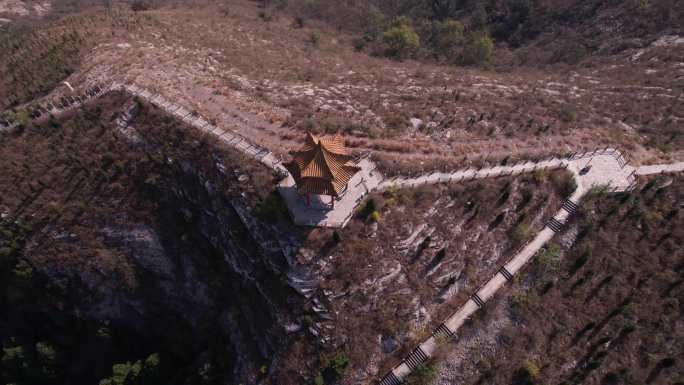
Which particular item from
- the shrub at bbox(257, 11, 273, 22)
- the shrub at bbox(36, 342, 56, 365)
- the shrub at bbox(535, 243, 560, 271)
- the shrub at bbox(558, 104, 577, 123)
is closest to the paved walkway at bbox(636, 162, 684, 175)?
the shrub at bbox(558, 104, 577, 123)

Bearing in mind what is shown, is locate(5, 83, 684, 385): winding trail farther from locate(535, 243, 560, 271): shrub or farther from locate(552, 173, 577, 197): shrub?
locate(535, 243, 560, 271): shrub

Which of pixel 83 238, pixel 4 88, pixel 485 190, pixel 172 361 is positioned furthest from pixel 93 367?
pixel 485 190

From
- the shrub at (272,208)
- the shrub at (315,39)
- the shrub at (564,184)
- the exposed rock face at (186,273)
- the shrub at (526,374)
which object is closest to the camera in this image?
the shrub at (526,374)

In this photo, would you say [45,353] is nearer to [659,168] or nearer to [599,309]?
[599,309]

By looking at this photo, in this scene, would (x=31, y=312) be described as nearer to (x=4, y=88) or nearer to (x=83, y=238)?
(x=83, y=238)

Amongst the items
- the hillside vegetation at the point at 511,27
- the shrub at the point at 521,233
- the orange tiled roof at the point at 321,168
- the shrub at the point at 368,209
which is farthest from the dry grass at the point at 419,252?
the hillside vegetation at the point at 511,27

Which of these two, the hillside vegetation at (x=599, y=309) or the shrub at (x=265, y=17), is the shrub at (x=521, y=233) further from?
the shrub at (x=265, y=17)

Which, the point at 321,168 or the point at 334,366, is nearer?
the point at 334,366

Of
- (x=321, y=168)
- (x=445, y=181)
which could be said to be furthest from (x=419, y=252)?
(x=321, y=168)
